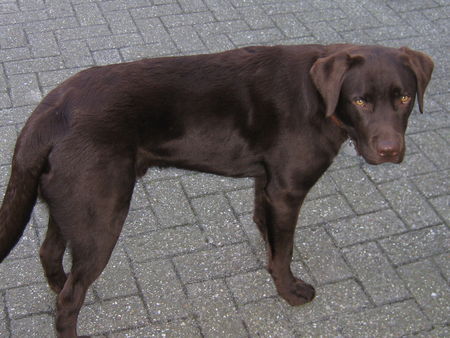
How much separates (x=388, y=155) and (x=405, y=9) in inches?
146

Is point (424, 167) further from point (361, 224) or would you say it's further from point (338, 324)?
point (338, 324)

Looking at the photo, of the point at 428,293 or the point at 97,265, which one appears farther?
the point at 428,293

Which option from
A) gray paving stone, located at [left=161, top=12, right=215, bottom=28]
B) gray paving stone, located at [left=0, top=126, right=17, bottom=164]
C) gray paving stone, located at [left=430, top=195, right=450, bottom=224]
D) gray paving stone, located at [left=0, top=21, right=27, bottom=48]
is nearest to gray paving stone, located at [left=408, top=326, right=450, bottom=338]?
gray paving stone, located at [left=430, top=195, right=450, bottom=224]

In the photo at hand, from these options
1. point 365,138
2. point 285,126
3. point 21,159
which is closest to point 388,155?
point 365,138

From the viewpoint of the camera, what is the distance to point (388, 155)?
111 inches

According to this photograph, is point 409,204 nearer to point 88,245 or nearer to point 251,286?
point 251,286

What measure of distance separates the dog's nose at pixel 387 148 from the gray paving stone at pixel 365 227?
108 centimetres

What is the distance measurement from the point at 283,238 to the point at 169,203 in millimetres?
974

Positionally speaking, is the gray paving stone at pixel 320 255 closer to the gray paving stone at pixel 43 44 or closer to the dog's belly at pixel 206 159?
the dog's belly at pixel 206 159

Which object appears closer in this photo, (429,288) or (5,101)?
(429,288)

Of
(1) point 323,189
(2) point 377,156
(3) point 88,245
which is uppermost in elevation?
(2) point 377,156

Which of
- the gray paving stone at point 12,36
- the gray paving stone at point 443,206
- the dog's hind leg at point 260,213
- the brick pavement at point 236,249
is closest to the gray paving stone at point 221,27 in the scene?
the brick pavement at point 236,249

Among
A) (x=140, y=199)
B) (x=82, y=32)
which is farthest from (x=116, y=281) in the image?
(x=82, y=32)

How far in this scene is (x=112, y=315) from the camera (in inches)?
131
